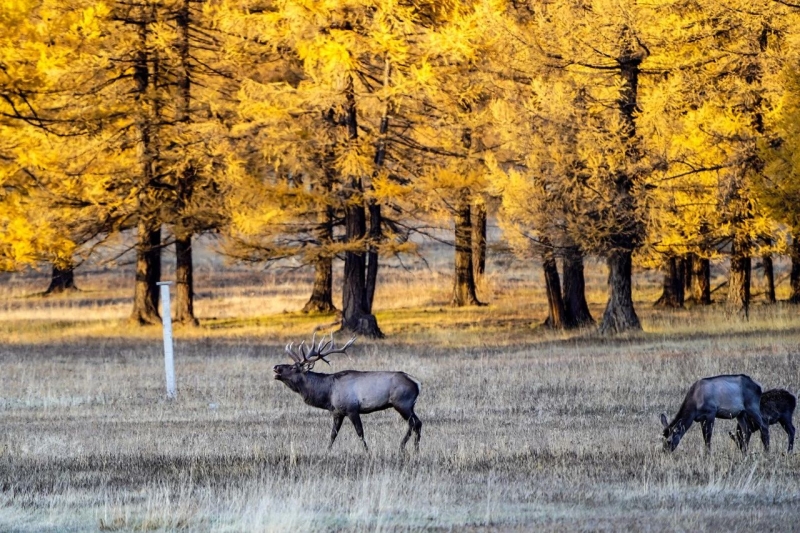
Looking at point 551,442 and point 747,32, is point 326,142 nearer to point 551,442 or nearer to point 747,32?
point 747,32

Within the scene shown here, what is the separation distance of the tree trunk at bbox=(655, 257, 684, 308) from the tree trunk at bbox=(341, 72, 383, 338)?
9.48 m

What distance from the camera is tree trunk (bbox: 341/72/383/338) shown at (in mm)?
30125

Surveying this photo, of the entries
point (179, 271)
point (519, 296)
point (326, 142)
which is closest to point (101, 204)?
point (179, 271)

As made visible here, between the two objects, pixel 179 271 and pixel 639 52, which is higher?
pixel 639 52

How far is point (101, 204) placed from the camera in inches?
1284

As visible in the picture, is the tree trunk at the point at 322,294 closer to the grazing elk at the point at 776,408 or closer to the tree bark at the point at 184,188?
the tree bark at the point at 184,188

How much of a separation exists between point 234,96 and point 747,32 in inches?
472

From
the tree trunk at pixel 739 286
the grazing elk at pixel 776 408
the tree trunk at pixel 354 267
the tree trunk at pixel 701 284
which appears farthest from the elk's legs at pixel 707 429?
the tree trunk at pixel 701 284

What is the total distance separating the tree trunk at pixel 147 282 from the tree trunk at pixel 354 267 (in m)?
5.47

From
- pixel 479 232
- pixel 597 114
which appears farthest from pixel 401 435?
pixel 479 232

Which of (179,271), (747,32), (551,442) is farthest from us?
(179,271)

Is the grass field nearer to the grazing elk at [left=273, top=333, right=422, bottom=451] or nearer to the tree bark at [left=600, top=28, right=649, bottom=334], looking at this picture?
Result: the grazing elk at [left=273, top=333, right=422, bottom=451]

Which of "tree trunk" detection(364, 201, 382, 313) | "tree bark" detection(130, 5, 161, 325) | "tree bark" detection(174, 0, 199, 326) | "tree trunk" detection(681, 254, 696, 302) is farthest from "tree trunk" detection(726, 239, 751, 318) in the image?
"tree bark" detection(130, 5, 161, 325)

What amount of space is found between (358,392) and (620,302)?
17.1 metres
